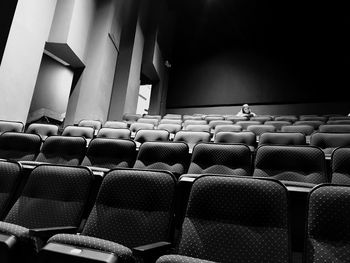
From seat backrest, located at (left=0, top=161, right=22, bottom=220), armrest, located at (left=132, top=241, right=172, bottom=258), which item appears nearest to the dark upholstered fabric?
armrest, located at (left=132, top=241, right=172, bottom=258)

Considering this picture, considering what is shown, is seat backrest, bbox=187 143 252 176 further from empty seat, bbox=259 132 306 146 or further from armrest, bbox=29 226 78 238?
armrest, bbox=29 226 78 238

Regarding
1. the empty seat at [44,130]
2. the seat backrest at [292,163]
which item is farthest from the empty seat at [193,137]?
the empty seat at [44,130]

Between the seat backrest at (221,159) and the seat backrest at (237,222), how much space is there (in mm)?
374

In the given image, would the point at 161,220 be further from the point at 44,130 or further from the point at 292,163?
the point at 44,130

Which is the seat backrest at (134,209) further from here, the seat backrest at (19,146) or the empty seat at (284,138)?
the empty seat at (284,138)

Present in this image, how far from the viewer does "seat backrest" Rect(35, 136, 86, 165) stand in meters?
1.35

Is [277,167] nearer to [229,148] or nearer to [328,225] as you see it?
[229,148]

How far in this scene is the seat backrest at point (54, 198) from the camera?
0.85 meters

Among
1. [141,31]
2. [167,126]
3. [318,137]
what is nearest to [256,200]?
[318,137]

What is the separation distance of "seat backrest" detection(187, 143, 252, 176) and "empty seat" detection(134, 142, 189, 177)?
4cm

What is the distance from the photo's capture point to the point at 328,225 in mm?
628

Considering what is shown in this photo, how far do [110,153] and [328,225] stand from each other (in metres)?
0.96

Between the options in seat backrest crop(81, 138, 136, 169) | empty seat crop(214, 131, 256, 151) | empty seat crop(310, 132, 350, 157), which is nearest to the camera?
seat backrest crop(81, 138, 136, 169)

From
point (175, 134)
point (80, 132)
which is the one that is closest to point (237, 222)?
point (175, 134)
